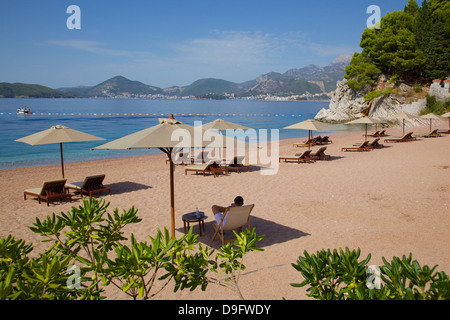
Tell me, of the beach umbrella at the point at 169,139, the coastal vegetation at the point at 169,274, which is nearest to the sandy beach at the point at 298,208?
the beach umbrella at the point at 169,139

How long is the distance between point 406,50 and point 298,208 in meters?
48.5

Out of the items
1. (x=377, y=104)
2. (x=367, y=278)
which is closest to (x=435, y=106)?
(x=377, y=104)

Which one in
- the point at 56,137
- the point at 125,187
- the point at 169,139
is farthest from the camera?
the point at 125,187

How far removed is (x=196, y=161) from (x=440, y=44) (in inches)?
1877

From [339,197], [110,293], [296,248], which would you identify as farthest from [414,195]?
[110,293]

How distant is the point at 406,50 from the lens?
1857 inches

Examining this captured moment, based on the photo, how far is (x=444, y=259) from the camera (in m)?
5.46

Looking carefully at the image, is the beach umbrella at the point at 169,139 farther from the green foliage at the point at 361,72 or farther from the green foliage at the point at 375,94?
the green foliage at the point at 361,72

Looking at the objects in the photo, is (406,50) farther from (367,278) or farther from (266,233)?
(367,278)

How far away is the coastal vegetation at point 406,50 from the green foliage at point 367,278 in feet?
171

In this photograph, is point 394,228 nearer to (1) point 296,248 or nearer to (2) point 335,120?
(1) point 296,248

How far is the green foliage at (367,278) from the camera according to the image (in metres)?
2.04

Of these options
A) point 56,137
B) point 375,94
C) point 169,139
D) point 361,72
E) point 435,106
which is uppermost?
point 361,72

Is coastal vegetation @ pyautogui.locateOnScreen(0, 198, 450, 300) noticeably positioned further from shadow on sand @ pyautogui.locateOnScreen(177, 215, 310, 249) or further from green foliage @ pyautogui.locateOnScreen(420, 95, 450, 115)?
green foliage @ pyautogui.locateOnScreen(420, 95, 450, 115)
